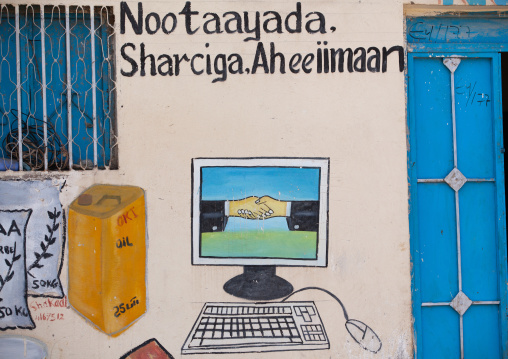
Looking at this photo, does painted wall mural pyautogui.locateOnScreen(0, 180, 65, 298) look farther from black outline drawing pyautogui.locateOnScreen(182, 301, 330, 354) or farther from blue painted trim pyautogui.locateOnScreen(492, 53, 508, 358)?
blue painted trim pyautogui.locateOnScreen(492, 53, 508, 358)

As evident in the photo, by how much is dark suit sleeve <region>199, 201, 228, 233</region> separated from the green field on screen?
1.7 inches

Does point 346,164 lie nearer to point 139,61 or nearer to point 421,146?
point 421,146

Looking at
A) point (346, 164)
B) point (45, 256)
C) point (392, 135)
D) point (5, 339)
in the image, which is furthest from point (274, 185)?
point (5, 339)

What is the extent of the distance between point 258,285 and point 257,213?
0.51 metres

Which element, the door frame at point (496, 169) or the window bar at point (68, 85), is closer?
the window bar at point (68, 85)

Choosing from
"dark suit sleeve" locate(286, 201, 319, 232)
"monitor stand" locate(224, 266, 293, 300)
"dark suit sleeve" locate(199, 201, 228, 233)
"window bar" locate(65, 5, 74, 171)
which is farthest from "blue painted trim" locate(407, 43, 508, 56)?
"window bar" locate(65, 5, 74, 171)

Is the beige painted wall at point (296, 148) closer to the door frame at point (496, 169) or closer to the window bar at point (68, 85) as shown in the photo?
the door frame at point (496, 169)

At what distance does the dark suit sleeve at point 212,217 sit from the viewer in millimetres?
3418

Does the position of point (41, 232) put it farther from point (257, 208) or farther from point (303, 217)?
point (303, 217)

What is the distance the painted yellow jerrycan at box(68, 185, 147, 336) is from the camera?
327 cm

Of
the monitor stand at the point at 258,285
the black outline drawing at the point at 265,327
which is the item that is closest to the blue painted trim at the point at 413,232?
the black outline drawing at the point at 265,327

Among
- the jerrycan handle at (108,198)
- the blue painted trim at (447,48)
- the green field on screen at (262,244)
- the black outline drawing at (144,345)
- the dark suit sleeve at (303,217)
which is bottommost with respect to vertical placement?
the black outline drawing at (144,345)

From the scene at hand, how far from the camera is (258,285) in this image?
342 centimetres

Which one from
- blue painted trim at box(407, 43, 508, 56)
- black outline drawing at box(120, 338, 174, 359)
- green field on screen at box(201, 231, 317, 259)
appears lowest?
black outline drawing at box(120, 338, 174, 359)
